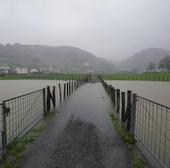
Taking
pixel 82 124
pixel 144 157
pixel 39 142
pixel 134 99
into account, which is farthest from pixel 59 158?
pixel 82 124

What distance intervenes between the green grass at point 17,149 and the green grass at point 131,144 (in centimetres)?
224

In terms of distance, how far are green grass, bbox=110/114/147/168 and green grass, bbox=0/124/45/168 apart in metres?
2.24

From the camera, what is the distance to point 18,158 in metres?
4.88

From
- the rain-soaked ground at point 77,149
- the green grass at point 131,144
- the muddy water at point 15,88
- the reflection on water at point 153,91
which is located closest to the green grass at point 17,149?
the rain-soaked ground at point 77,149

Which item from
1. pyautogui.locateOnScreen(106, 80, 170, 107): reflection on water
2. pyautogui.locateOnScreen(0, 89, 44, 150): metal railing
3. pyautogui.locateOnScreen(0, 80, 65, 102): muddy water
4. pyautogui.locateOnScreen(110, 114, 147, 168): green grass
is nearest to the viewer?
pyautogui.locateOnScreen(110, 114, 147, 168): green grass

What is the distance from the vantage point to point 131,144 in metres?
5.92

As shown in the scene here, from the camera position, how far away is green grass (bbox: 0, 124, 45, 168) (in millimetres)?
4617

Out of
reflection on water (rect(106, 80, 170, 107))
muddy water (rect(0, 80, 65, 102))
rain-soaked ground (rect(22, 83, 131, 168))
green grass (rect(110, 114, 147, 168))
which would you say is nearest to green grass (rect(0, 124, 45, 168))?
rain-soaked ground (rect(22, 83, 131, 168))

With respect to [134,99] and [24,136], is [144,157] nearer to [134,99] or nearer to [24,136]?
[134,99]

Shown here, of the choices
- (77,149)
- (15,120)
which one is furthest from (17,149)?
(15,120)

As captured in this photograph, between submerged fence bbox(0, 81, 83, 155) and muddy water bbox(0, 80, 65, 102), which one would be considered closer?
submerged fence bbox(0, 81, 83, 155)

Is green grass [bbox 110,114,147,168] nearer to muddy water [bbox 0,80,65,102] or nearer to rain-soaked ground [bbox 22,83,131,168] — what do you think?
rain-soaked ground [bbox 22,83,131,168]

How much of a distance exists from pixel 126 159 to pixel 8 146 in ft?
8.48

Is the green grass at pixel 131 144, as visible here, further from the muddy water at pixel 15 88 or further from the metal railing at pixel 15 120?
the muddy water at pixel 15 88
